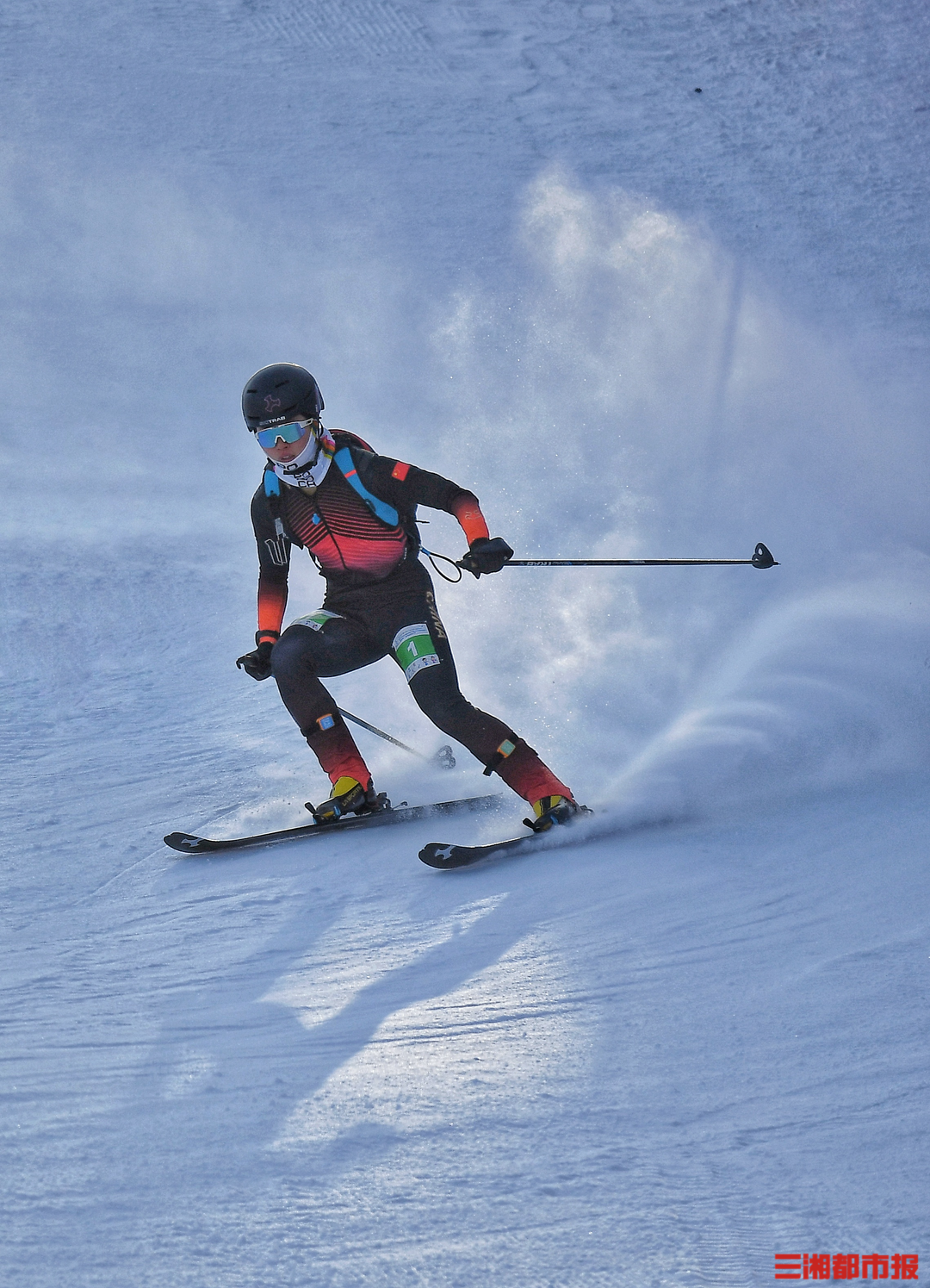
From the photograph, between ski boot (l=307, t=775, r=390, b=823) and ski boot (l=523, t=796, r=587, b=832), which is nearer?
ski boot (l=523, t=796, r=587, b=832)

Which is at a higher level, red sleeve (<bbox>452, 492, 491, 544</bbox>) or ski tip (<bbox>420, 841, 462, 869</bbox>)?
red sleeve (<bbox>452, 492, 491, 544</bbox>)

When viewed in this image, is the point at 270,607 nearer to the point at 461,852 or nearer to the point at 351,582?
the point at 351,582

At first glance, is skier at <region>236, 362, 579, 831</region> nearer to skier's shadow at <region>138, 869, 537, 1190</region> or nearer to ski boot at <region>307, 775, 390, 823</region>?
ski boot at <region>307, 775, 390, 823</region>

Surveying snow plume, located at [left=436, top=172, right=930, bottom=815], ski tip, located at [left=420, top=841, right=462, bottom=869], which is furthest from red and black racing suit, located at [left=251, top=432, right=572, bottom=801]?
→ snow plume, located at [left=436, top=172, right=930, bottom=815]

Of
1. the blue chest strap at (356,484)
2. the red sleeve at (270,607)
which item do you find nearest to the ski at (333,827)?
the red sleeve at (270,607)

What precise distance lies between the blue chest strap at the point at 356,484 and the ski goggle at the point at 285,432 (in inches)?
6.9

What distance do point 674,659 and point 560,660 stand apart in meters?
0.57

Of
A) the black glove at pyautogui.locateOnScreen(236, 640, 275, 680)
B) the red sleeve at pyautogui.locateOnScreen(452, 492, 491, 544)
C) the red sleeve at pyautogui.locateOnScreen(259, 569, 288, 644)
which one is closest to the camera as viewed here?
the red sleeve at pyautogui.locateOnScreen(452, 492, 491, 544)

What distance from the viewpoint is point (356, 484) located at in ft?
13.7

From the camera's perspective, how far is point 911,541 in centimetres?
679

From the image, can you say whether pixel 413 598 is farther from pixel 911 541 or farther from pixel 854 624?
pixel 911 541

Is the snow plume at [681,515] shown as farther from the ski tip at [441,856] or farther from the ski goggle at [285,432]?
the ski goggle at [285,432]

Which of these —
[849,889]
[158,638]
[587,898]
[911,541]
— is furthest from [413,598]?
[911,541]

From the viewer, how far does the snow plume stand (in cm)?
435
